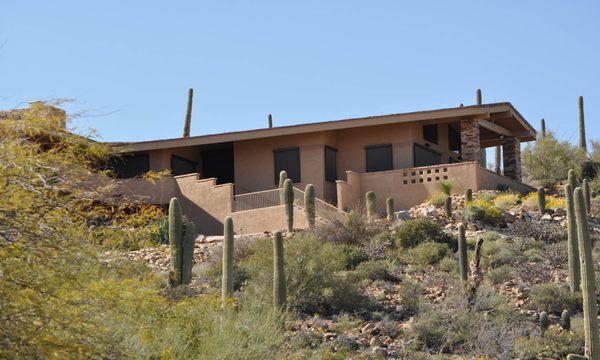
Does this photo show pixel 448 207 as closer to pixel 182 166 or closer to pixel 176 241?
pixel 176 241

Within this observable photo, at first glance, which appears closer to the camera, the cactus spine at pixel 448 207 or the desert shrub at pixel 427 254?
the desert shrub at pixel 427 254

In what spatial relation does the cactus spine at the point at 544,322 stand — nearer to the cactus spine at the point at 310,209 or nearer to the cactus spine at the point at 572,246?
the cactus spine at the point at 572,246

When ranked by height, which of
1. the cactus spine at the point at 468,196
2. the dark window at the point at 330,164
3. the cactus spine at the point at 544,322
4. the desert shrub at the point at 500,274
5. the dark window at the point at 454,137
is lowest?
the cactus spine at the point at 544,322

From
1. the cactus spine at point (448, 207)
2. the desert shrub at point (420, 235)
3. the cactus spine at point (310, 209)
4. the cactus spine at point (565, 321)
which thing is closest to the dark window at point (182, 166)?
the cactus spine at point (310, 209)

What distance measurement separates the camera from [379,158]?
139 ft

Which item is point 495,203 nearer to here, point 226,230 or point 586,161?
point 586,161

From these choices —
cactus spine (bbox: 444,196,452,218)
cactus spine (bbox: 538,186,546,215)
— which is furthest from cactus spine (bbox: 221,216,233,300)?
cactus spine (bbox: 538,186,546,215)

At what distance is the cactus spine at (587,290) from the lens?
2470cm

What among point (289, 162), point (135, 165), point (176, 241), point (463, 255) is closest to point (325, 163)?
point (289, 162)

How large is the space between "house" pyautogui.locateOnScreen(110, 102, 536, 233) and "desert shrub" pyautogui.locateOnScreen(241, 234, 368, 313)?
6.88m

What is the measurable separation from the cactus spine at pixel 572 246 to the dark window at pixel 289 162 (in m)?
14.2

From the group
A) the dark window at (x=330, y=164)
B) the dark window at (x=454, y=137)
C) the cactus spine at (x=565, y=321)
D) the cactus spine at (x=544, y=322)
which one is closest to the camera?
the cactus spine at (x=544, y=322)

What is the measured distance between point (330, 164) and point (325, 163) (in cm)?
57

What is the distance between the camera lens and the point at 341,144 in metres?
43.1
